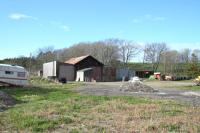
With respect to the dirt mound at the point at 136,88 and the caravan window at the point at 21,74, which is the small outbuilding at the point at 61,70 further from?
the dirt mound at the point at 136,88

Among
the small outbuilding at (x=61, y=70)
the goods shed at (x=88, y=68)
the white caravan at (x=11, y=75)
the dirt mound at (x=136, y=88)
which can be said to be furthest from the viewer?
the goods shed at (x=88, y=68)

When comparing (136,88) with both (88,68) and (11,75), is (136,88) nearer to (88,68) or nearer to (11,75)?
(11,75)

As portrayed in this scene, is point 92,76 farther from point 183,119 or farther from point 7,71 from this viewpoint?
point 183,119

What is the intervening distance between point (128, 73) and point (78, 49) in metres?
30.6

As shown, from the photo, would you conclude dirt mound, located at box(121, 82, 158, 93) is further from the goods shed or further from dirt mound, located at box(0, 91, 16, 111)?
the goods shed

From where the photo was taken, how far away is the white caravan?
38.5 m

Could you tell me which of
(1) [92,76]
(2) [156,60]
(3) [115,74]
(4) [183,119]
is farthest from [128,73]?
(4) [183,119]

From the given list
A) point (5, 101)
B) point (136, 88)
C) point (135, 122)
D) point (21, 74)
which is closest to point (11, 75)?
point (21, 74)

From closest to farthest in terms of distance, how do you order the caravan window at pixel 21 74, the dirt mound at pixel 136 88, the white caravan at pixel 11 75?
the dirt mound at pixel 136 88 → the white caravan at pixel 11 75 → the caravan window at pixel 21 74

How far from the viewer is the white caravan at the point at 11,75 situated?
3853 cm

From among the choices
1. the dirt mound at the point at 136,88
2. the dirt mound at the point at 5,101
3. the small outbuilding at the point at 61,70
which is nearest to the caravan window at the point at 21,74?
the dirt mound at the point at 136,88

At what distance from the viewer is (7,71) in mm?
38812

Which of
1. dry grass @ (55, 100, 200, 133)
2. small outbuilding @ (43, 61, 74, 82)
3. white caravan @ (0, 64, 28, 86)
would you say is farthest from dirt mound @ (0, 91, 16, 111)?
small outbuilding @ (43, 61, 74, 82)

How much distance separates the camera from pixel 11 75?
39031 mm
